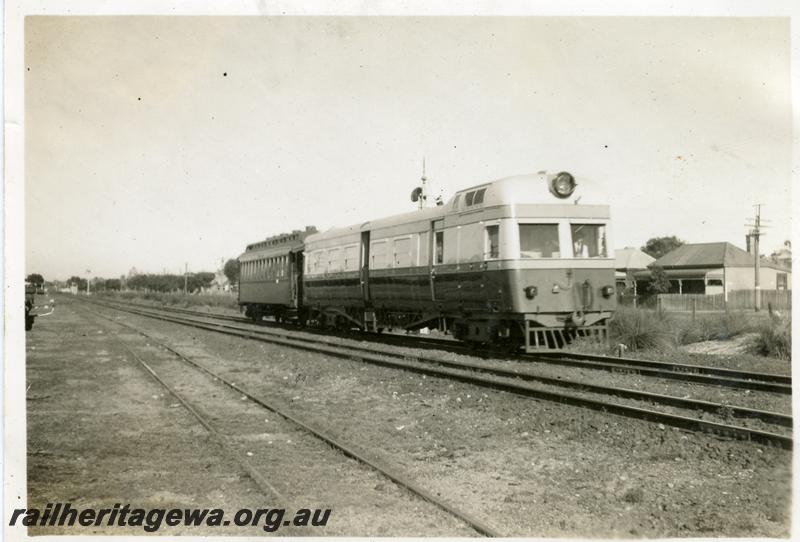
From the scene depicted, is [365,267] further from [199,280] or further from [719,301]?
[199,280]

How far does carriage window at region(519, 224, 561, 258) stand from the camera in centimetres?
1049

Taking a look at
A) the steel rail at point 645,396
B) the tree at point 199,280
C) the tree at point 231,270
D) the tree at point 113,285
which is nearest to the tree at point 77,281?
the steel rail at point 645,396

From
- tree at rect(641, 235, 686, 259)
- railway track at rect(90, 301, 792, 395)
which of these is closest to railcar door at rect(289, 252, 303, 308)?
railway track at rect(90, 301, 792, 395)

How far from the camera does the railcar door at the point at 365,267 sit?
15.7m

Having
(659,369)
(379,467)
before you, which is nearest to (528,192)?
(659,369)

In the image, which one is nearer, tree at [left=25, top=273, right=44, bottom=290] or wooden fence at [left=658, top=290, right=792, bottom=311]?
tree at [left=25, top=273, right=44, bottom=290]

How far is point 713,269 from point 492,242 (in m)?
14.2

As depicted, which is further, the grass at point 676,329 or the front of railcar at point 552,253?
the grass at point 676,329

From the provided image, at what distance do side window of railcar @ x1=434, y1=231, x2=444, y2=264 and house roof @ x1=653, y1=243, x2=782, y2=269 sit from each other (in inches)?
251

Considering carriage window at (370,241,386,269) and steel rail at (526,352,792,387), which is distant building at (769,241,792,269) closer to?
steel rail at (526,352,792,387)

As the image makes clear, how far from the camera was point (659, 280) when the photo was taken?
31531 millimetres

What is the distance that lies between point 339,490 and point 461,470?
3.67ft

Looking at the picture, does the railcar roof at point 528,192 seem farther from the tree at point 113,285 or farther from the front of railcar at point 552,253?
the tree at point 113,285

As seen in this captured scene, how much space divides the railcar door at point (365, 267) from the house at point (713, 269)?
856 centimetres
